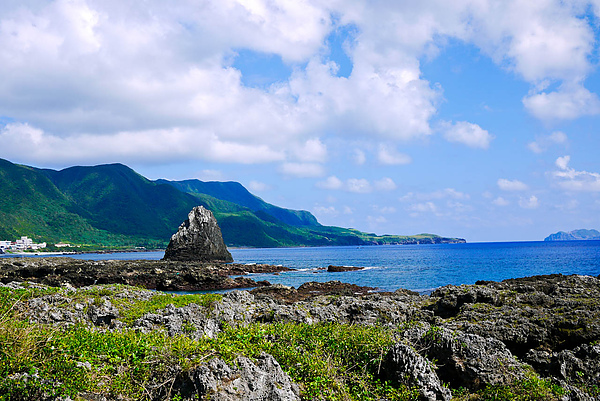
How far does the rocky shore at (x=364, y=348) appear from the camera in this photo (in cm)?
815

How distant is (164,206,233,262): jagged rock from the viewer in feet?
386

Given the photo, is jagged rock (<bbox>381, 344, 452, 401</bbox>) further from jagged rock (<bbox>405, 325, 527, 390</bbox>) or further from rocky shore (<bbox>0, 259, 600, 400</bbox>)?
jagged rock (<bbox>405, 325, 527, 390</bbox>)

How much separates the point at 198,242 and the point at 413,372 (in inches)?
4573

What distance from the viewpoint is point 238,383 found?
785 cm

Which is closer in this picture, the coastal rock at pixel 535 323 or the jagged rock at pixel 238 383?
the jagged rock at pixel 238 383

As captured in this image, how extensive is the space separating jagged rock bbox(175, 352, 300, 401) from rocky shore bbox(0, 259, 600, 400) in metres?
0.02

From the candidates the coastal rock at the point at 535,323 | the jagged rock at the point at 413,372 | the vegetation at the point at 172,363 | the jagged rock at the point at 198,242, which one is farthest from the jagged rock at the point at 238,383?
the jagged rock at the point at 198,242

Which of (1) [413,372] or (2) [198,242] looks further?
(2) [198,242]

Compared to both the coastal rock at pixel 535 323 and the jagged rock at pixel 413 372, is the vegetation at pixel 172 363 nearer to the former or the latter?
the jagged rock at pixel 413 372

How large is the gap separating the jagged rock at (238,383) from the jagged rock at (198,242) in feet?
372

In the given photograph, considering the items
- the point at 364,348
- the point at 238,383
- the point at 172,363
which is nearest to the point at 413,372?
the point at 364,348

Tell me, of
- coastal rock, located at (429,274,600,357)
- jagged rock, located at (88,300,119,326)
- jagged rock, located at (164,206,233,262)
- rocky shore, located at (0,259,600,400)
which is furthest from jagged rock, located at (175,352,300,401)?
jagged rock, located at (164,206,233,262)

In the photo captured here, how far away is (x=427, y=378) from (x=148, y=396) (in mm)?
6401

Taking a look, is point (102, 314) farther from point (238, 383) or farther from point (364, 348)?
point (364, 348)
